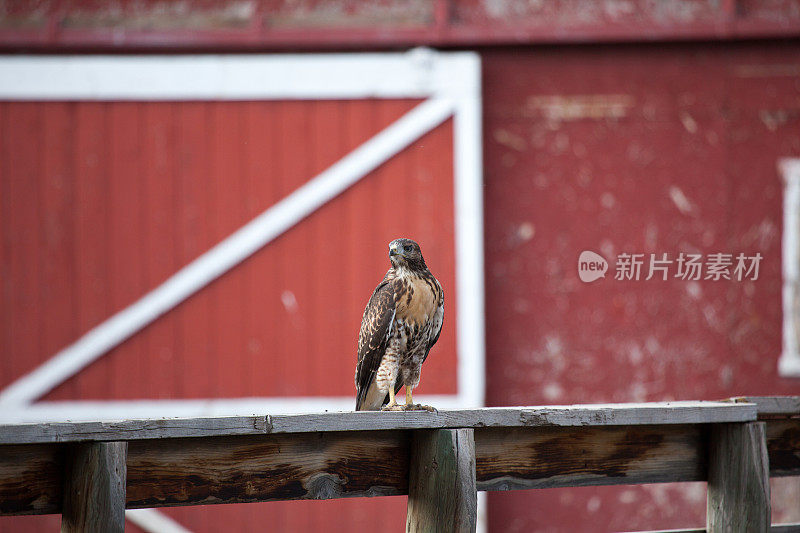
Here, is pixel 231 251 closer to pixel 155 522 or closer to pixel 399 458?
pixel 155 522

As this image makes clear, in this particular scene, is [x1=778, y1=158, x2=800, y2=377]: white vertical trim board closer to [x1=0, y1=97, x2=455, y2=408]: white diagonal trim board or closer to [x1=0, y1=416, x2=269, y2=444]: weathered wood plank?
[x1=0, y1=97, x2=455, y2=408]: white diagonal trim board

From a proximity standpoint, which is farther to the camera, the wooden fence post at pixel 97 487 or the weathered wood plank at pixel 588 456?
the weathered wood plank at pixel 588 456

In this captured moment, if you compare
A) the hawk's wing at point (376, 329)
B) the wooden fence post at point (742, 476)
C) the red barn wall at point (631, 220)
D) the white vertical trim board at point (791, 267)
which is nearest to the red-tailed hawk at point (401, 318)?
the hawk's wing at point (376, 329)

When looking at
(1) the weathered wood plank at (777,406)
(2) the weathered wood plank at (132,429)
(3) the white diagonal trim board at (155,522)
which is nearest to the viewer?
(2) the weathered wood plank at (132,429)

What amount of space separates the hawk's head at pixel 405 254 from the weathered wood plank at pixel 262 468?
683 mm

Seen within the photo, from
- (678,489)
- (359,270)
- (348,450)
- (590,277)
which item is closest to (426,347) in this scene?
(348,450)

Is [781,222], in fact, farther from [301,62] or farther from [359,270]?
[301,62]

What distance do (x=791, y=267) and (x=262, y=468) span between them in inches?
186

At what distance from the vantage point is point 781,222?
6.04 m

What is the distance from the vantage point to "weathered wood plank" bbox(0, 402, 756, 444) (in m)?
2.18

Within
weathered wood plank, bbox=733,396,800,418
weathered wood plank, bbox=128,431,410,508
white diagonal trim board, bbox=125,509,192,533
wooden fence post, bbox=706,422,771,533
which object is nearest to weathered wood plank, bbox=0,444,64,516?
weathered wood plank, bbox=128,431,410,508

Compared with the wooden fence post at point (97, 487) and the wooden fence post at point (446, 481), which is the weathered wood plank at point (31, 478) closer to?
the wooden fence post at point (97, 487)

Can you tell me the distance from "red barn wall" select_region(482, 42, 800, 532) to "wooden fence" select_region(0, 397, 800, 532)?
309 cm

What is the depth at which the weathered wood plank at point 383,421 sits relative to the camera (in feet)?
7.16
